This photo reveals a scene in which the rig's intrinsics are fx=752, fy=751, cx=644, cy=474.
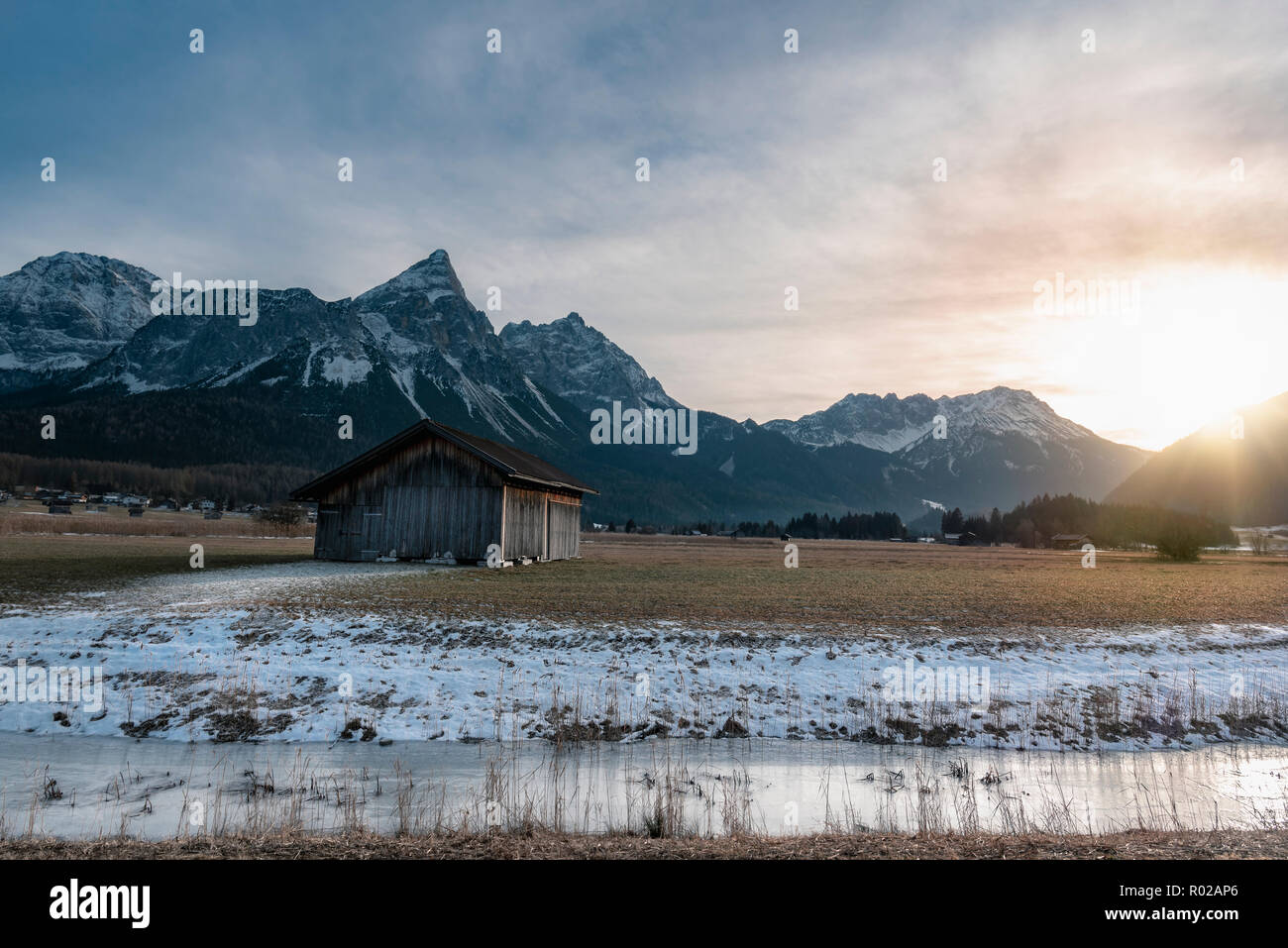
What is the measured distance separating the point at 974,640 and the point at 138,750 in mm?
19232

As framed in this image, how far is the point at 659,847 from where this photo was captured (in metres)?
7.27

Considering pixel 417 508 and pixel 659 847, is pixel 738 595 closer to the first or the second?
pixel 417 508

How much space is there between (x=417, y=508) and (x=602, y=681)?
971 inches

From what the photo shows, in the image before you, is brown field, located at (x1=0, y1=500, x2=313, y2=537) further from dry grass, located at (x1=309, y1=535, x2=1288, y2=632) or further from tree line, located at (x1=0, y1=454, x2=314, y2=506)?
tree line, located at (x1=0, y1=454, x2=314, y2=506)

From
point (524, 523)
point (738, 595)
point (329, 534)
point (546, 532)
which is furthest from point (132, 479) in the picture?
point (738, 595)

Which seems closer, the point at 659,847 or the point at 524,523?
the point at 659,847

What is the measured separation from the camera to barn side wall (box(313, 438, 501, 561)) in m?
38.2

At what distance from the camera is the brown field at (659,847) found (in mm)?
6629

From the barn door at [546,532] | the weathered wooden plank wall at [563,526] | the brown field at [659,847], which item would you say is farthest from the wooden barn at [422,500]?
the brown field at [659,847]

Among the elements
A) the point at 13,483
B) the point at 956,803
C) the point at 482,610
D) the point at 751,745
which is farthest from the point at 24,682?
the point at 13,483

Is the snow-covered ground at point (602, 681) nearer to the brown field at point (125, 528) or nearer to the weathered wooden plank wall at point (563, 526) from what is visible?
the weathered wooden plank wall at point (563, 526)

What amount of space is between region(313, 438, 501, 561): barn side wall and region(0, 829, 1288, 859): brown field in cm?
3049

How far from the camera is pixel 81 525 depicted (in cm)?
6719
